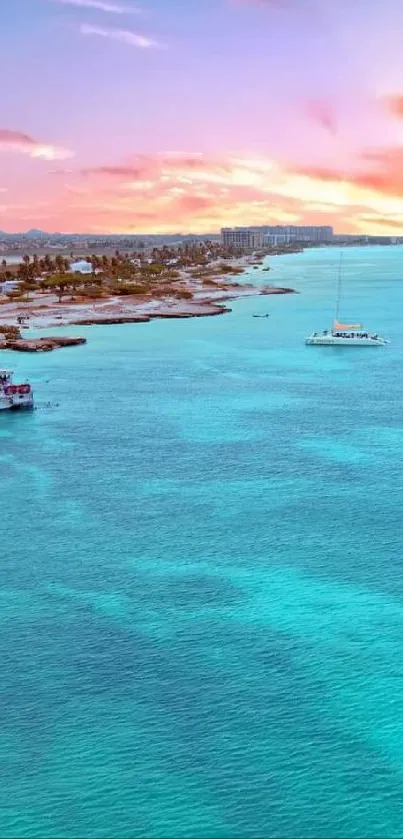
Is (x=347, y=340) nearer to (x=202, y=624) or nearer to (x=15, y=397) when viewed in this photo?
(x=15, y=397)

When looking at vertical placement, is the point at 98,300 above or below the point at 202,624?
above

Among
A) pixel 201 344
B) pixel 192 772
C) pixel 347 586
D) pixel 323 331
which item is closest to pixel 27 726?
pixel 192 772

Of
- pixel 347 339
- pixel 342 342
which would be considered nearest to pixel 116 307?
pixel 342 342

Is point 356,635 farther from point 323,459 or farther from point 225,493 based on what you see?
point 323,459

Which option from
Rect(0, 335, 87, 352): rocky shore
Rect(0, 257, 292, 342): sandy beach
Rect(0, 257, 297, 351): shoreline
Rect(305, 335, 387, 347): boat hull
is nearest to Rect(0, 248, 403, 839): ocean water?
Rect(0, 335, 87, 352): rocky shore

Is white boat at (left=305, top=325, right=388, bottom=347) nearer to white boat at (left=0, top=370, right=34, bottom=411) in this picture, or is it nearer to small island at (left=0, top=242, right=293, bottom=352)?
small island at (left=0, top=242, right=293, bottom=352)
